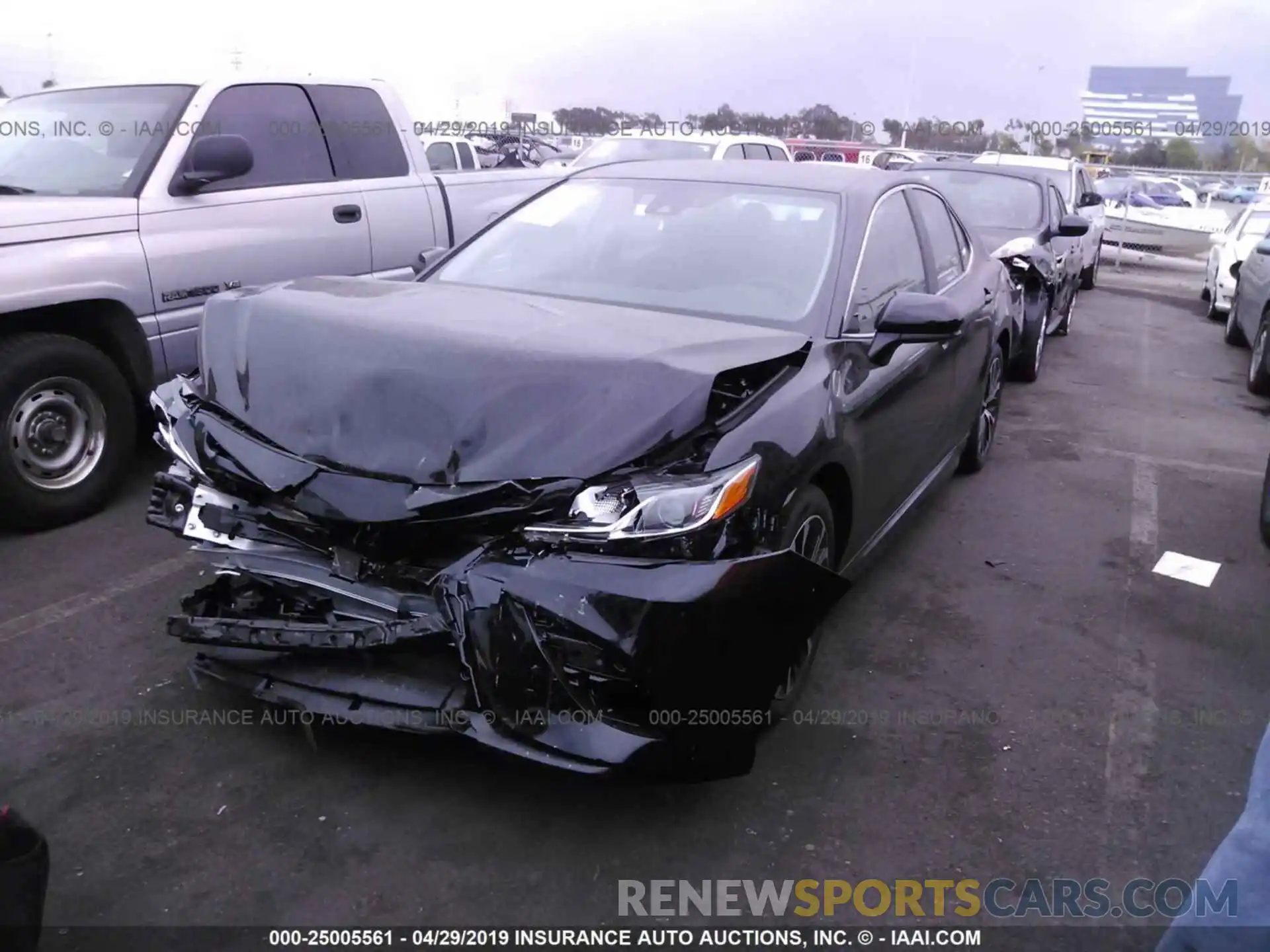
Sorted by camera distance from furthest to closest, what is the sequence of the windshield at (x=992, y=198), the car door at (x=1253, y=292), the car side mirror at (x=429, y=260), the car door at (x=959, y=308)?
1. the windshield at (x=992, y=198)
2. the car door at (x=1253, y=292)
3. the car door at (x=959, y=308)
4. the car side mirror at (x=429, y=260)

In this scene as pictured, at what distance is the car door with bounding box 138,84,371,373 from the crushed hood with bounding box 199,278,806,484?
187 centimetres

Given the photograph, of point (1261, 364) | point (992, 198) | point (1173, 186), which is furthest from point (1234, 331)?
point (1173, 186)

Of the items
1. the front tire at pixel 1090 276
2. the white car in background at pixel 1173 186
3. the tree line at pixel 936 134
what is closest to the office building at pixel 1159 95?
the tree line at pixel 936 134

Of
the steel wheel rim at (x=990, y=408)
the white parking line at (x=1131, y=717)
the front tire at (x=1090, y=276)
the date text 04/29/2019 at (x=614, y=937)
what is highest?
the steel wheel rim at (x=990, y=408)

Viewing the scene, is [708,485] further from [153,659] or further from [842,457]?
[153,659]

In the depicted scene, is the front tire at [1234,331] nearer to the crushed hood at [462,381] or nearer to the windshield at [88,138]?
the crushed hood at [462,381]

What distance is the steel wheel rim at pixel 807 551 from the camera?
311 centimetres

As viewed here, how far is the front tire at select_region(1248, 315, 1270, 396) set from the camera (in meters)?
8.39

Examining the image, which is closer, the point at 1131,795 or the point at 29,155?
the point at 1131,795

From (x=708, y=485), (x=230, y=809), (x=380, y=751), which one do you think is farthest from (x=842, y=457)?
(x=230, y=809)

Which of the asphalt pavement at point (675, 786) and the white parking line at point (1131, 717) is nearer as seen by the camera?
the asphalt pavement at point (675, 786)

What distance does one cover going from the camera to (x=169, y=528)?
320 centimetres

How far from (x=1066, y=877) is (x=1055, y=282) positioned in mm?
7376

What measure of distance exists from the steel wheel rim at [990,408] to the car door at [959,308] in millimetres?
308
